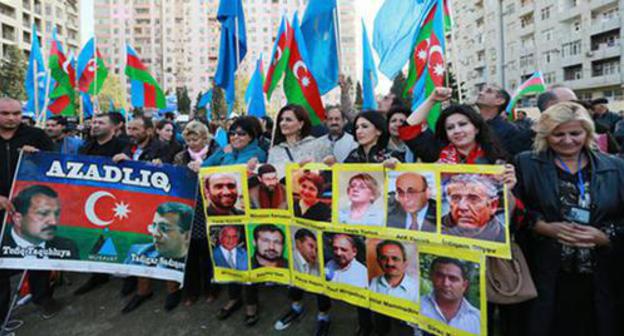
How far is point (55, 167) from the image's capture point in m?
3.95

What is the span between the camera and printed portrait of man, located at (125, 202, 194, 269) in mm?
3961

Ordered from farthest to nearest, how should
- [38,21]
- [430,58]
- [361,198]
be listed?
[38,21] < [430,58] < [361,198]

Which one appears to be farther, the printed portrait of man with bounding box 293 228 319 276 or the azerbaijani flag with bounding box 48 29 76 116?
the azerbaijani flag with bounding box 48 29 76 116

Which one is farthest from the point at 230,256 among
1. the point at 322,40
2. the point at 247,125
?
the point at 322,40

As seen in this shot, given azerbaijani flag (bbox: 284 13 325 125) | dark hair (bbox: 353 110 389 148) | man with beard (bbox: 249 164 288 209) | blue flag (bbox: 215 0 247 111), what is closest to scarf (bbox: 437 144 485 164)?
dark hair (bbox: 353 110 389 148)

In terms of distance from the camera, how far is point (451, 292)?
260cm

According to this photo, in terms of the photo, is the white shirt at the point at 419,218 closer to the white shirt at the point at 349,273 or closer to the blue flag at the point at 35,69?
the white shirt at the point at 349,273

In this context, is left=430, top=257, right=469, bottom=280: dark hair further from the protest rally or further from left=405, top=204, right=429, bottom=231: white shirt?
left=405, top=204, right=429, bottom=231: white shirt

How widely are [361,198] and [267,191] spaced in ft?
3.21

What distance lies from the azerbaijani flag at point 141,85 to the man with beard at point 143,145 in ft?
11.3

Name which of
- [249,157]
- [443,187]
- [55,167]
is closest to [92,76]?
[55,167]

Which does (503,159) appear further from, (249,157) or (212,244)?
(212,244)

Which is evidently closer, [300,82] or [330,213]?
[330,213]

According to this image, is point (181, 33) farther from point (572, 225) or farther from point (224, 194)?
point (572, 225)
